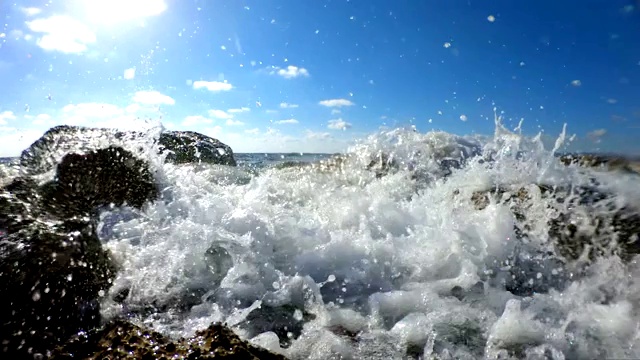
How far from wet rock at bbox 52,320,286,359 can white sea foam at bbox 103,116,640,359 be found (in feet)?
2.39

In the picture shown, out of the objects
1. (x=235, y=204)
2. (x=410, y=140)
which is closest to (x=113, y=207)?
(x=235, y=204)

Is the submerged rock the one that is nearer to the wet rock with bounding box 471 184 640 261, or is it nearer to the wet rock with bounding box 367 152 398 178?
the wet rock with bounding box 367 152 398 178

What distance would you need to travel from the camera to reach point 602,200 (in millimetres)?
4223

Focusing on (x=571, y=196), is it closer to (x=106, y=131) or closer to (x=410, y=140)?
(x=410, y=140)

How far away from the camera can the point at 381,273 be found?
3.99 m

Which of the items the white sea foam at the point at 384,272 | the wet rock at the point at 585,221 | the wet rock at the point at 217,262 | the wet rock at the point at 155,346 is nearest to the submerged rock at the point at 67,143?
the white sea foam at the point at 384,272

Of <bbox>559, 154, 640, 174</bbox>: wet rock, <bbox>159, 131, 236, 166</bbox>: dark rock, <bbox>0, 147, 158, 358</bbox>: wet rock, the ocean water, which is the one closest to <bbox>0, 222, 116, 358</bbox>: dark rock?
<bbox>0, 147, 158, 358</bbox>: wet rock

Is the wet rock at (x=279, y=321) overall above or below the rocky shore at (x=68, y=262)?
below

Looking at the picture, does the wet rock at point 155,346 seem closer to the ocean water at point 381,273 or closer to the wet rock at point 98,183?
the ocean water at point 381,273

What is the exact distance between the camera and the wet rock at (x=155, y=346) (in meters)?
1.70

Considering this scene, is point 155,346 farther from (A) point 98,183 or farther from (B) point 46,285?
(A) point 98,183

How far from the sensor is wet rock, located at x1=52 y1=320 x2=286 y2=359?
1.70 m

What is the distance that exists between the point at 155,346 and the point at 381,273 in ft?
8.58

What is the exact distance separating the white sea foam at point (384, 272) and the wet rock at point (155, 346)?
73cm
